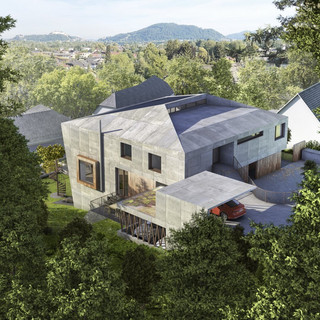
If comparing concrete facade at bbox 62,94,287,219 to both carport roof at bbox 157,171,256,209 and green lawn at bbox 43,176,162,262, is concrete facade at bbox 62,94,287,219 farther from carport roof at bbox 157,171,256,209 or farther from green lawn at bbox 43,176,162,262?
green lawn at bbox 43,176,162,262

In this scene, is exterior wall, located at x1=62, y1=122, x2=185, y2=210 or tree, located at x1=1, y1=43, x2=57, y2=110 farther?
tree, located at x1=1, y1=43, x2=57, y2=110

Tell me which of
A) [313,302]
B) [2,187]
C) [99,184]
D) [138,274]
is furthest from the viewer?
[99,184]

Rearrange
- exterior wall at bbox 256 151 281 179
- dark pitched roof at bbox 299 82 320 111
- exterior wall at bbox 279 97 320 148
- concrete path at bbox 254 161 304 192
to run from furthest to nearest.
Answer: dark pitched roof at bbox 299 82 320 111
exterior wall at bbox 279 97 320 148
exterior wall at bbox 256 151 281 179
concrete path at bbox 254 161 304 192

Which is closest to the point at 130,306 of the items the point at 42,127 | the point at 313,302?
the point at 313,302

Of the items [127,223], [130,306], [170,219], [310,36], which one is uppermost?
[310,36]

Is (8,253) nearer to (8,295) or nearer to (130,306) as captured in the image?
(8,295)

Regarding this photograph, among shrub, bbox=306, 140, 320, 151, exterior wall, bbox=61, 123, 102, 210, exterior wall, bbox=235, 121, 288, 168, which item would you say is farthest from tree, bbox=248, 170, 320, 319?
shrub, bbox=306, 140, 320, 151

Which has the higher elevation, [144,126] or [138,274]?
[144,126]

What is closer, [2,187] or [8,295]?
[8,295]
